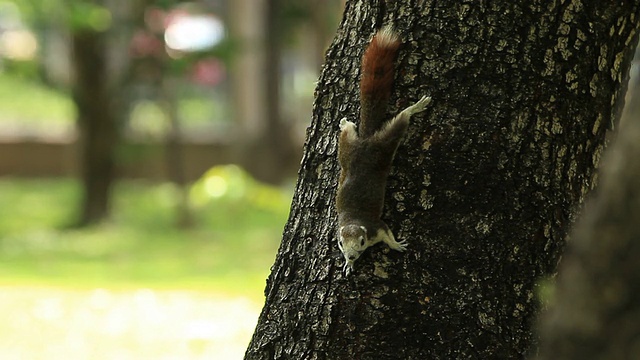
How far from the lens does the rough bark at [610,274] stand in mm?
819

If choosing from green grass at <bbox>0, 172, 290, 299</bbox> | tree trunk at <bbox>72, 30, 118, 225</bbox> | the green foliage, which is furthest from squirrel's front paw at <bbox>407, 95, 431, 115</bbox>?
tree trunk at <bbox>72, 30, 118, 225</bbox>

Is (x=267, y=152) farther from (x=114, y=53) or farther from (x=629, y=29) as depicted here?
(x=629, y=29)

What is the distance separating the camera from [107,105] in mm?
7625

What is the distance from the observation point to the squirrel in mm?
1596

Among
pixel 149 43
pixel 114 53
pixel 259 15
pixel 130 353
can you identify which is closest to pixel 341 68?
pixel 130 353

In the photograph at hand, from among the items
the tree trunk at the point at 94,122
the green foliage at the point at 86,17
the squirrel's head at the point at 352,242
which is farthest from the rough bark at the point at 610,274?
the tree trunk at the point at 94,122

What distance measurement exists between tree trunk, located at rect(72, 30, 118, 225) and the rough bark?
690 centimetres

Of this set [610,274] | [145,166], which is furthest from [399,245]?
[145,166]

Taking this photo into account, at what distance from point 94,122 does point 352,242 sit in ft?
21.0

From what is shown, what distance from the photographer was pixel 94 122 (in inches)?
302

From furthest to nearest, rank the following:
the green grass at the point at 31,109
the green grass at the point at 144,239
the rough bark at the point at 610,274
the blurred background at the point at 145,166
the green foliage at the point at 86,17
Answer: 1. the green grass at the point at 31,109
2. the green foliage at the point at 86,17
3. the green grass at the point at 144,239
4. the blurred background at the point at 145,166
5. the rough bark at the point at 610,274

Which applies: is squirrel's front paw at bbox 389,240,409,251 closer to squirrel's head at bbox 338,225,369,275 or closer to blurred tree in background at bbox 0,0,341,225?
squirrel's head at bbox 338,225,369,275

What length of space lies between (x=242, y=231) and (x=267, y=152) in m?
1.89

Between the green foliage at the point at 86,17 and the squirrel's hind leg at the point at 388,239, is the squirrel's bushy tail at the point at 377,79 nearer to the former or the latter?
the squirrel's hind leg at the point at 388,239
